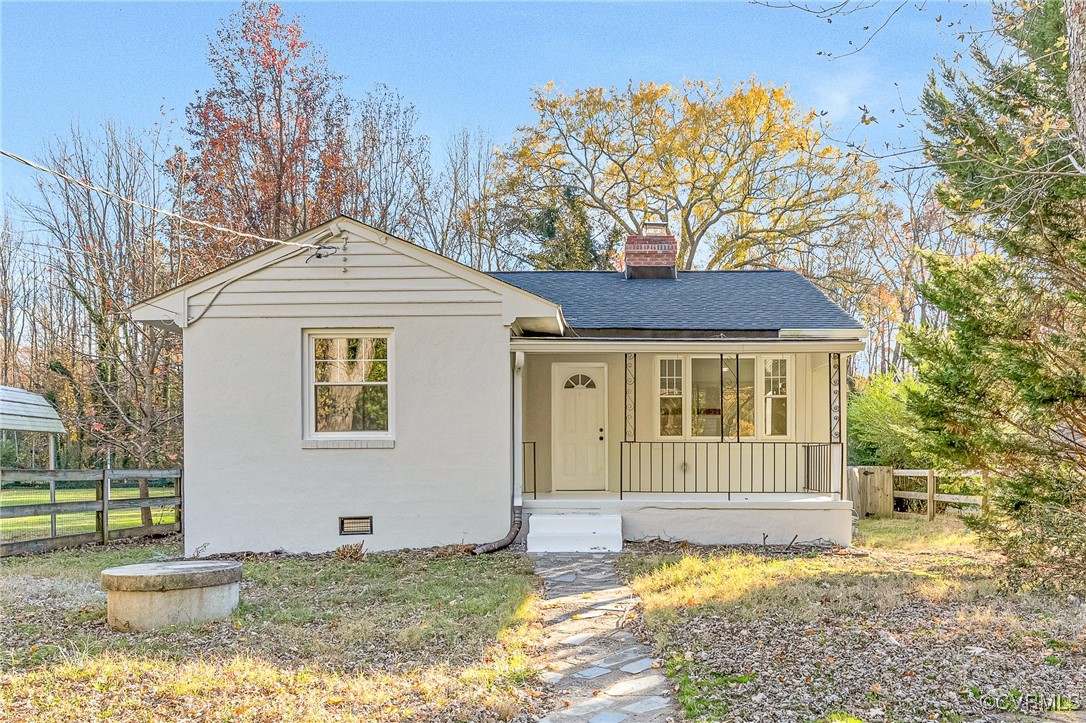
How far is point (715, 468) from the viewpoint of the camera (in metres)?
12.4

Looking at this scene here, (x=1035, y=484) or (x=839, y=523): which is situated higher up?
(x=1035, y=484)

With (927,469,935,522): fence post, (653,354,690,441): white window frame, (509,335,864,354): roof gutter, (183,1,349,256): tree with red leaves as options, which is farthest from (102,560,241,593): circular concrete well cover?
(183,1,349,256): tree with red leaves

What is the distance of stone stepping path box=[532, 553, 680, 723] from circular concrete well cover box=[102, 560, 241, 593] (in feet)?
8.73

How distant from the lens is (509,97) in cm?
2492

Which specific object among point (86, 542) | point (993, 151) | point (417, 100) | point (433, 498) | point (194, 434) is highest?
point (417, 100)

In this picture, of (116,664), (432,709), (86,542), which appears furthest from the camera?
(86,542)

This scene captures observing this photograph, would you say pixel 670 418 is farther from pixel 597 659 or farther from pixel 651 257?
pixel 597 659

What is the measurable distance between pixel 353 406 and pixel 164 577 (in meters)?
4.41

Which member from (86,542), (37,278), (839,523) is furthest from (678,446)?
(37,278)

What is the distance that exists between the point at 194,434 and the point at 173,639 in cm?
502

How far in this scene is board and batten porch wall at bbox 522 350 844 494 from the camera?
12.2m

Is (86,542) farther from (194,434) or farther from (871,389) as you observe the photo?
(871,389)

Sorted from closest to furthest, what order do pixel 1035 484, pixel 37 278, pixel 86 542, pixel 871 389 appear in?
1. pixel 1035 484
2. pixel 86 542
3. pixel 871 389
4. pixel 37 278

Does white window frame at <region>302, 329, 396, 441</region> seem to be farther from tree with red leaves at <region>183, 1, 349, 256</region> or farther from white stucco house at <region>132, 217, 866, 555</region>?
tree with red leaves at <region>183, 1, 349, 256</region>
